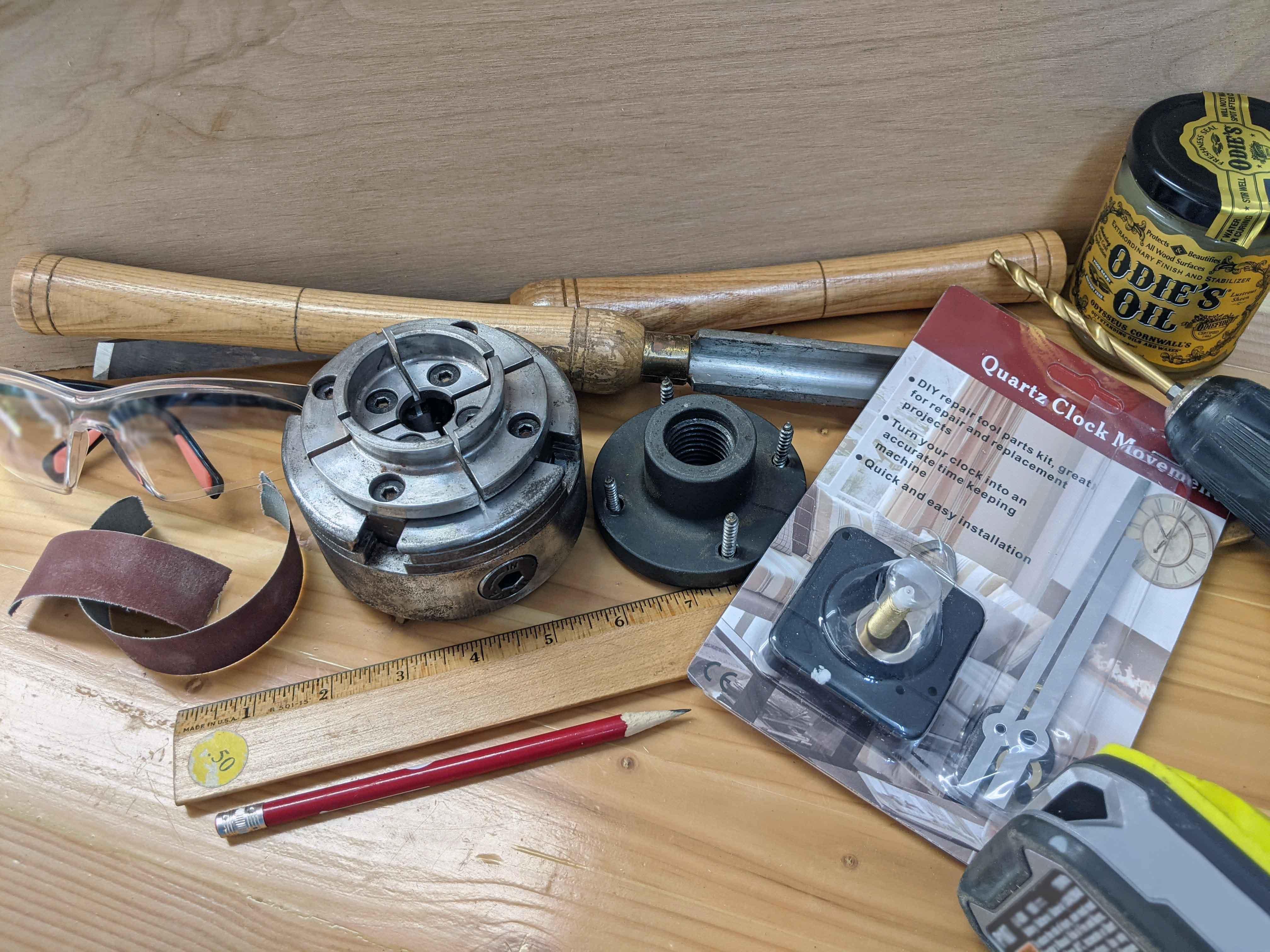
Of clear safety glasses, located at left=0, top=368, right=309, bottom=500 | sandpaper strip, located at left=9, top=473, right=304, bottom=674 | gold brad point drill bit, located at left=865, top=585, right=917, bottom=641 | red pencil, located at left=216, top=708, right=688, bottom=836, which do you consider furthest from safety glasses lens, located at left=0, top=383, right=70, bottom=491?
gold brad point drill bit, located at left=865, top=585, right=917, bottom=641

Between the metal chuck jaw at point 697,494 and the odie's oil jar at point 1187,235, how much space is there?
0.39 m

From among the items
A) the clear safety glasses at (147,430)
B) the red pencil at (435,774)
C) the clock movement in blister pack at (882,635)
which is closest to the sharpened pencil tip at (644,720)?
the red pencil at (435,774)

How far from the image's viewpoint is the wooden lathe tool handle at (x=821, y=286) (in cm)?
100

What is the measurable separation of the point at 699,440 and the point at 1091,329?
1.51ft

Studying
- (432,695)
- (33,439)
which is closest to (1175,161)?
(432,695)

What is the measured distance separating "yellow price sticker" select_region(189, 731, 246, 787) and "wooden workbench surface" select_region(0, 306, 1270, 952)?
0.03 meters

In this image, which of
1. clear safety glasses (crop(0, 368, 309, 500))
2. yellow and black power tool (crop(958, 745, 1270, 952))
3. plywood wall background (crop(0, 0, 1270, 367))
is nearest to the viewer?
yellow and black power tool (crop(958, 745, 1270, 952))

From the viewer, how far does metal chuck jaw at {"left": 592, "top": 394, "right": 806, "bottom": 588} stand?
83cm

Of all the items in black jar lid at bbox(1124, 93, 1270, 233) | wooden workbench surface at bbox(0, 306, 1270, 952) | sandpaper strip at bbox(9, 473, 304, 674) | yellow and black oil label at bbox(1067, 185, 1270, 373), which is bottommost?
wooden workbench surface at bbox(0, 306, 1270, 952)

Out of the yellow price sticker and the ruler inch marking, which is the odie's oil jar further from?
the yellow price sticker

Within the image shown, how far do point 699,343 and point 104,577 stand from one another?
2.00 feet

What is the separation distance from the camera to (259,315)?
0.92m

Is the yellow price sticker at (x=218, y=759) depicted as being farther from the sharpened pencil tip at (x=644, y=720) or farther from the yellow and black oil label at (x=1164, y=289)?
the yellow and black oil label at (x=1164, y=289)

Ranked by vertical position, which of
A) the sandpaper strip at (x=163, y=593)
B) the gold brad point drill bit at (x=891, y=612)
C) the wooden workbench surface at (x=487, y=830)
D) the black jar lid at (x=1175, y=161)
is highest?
the black jar lid at (x=1175, y=161)
